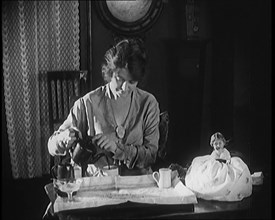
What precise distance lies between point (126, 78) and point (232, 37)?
1.94ft

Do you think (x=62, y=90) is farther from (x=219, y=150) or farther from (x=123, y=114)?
(x=219, y=150)

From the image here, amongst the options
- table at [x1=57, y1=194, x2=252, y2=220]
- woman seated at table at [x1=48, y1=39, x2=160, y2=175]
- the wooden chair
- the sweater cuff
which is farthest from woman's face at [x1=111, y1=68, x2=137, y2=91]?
table at [x1=57, y1=194, x2=252, y2=220]

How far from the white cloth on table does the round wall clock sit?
0.84 m

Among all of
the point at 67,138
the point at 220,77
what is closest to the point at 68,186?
the point at 67,138

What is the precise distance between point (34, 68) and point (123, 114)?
28.1 inches

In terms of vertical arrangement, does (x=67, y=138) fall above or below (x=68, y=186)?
above

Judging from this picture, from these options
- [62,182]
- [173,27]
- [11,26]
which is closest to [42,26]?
[11,26]

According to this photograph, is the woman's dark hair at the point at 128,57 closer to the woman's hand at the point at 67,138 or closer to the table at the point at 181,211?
the woman's hand at the point at 67,138

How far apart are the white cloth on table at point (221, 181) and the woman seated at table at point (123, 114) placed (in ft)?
0.77

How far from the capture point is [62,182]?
130 cm

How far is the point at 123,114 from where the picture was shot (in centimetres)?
151

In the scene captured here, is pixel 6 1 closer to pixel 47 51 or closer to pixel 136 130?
pixel 47 51

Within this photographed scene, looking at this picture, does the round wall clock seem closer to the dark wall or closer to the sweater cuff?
the dark wall

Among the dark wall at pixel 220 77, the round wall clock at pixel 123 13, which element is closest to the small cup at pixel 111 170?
the dark wall at pixel 220 77
